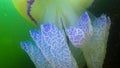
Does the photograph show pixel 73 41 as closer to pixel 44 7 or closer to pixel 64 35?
pixel 64 35

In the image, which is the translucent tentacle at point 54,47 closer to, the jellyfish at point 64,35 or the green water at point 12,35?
the jellyfish at point 64,35

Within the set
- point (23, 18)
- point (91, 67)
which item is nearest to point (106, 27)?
point (91, 67)

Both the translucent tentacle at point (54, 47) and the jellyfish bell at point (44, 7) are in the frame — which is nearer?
the translucent tentacle at point (54, 47)

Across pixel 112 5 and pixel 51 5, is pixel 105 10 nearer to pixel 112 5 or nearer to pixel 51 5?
pixel 112 5

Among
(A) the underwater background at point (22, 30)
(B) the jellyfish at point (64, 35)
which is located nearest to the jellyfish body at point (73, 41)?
(B) the jellyfish at point (64, 35)

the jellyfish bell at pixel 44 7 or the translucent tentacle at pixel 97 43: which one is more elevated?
the jellyfish bell at pixel 44 7

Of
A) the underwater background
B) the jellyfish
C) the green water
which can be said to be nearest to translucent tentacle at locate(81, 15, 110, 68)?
the jellyfish

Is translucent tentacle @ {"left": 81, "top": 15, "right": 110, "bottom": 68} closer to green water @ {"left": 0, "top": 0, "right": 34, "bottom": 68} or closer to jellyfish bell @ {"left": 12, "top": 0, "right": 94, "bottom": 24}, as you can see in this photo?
jellyfish bell @ {"left": 12, "top": 0, "right": 94, "bottom": 24}

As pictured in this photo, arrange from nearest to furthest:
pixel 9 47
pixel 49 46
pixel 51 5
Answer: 1. pixel 49 46
2. pixel 51 5
3. pixel 9 47
